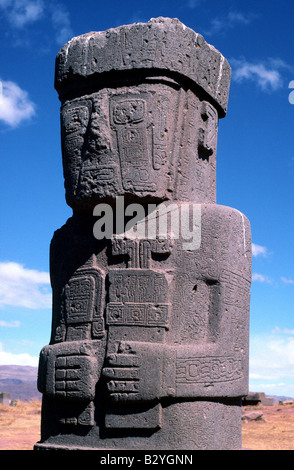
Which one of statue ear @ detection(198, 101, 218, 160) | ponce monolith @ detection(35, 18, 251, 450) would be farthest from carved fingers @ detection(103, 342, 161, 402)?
statue ear @ detection(198, 101, 218, 160)

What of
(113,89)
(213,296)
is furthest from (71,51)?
(213,296)

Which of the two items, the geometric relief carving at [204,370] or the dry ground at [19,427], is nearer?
the geometric relief carving at [204,370]

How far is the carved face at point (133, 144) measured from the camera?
484cm

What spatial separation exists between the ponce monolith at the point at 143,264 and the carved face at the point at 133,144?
0.01 m

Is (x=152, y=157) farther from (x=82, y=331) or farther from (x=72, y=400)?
(x=72, y=400)

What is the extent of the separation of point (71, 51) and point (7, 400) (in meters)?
18.8

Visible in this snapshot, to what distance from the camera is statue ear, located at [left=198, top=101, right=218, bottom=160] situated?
17.2ft

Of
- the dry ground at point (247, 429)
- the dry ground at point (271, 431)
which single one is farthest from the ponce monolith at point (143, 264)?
the dry ground at point (271, 431)

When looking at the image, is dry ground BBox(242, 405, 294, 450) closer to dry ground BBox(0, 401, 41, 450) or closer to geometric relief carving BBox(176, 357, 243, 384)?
dry ground BBox(0, 401, 41, 450)

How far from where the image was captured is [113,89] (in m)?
5.06

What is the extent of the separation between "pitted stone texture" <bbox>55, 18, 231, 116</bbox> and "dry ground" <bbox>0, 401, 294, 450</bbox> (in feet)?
23.4

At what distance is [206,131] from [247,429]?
11.8 metres

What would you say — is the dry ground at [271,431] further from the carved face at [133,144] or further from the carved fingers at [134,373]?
the carved face at [133,144]
